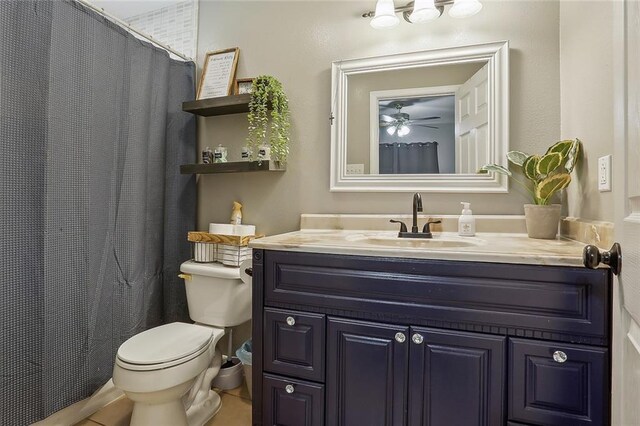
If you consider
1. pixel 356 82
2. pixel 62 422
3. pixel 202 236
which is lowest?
pixel 62 422

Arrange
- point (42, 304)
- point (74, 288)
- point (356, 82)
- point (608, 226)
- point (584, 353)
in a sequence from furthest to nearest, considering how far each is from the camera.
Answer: point (356, 82) → point (74, 288) → point (42, 304) → point (608, 226) → point (584, 353)

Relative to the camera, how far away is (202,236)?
1.82m

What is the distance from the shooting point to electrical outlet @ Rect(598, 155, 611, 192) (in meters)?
1.02

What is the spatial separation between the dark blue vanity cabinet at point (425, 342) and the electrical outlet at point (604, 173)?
332 millimetres

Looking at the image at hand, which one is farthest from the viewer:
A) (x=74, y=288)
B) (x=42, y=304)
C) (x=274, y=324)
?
(x=74, y=288)

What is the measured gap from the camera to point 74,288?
145 centimetres

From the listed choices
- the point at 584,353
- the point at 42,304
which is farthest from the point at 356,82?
the point at 42,304

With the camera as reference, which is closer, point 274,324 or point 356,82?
point 274,324

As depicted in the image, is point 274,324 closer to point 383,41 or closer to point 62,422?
point 62,422

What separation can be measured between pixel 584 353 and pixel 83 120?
203cm

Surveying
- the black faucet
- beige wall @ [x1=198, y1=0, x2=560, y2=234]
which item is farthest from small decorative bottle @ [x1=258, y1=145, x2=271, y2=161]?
the black faucet

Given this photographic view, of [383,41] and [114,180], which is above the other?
[383,41]

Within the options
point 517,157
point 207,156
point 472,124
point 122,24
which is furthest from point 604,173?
point 122,24

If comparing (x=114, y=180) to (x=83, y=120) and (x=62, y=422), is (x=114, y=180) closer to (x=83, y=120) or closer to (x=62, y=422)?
(x=83, y=120)
